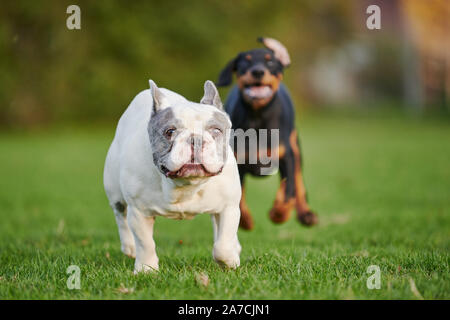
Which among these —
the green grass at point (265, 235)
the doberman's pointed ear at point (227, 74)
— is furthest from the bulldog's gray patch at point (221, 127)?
the doberman's pointed ear at point (227, 74)

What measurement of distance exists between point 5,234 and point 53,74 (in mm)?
15298

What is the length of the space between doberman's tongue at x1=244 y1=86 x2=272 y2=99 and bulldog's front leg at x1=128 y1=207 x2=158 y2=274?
211cm

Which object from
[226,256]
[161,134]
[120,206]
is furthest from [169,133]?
[120,206]

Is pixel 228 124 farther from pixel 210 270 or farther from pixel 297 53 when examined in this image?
pixel 297 53

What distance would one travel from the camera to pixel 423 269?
399 cm

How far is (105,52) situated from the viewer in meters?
22.5

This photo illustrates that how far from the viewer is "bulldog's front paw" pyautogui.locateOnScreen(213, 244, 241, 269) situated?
13.2 ft

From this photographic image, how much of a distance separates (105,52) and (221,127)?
19.8m

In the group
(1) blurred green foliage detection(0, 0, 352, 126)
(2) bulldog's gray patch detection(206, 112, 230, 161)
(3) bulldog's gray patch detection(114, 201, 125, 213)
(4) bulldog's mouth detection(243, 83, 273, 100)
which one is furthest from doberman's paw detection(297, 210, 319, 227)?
(1) blurred green foliage detection(0, 0, 352, 126)

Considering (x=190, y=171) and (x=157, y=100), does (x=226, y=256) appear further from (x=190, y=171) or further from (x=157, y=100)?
(x=157, y=100)

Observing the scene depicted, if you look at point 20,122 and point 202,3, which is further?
point 202,3

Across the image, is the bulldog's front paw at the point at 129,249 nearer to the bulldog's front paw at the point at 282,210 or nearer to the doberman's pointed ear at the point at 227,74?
the bulldog's front paw at the point at 282,210

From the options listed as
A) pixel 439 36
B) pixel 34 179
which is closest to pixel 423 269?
pixel 34 179

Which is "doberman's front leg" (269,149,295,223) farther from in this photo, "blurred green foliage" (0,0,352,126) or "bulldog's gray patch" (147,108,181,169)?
"blurred green foliage" (0,0,352,126)
